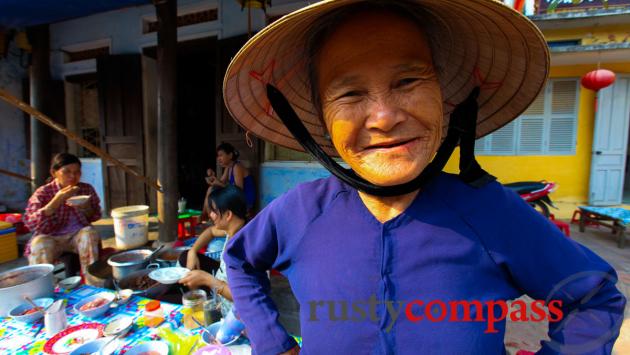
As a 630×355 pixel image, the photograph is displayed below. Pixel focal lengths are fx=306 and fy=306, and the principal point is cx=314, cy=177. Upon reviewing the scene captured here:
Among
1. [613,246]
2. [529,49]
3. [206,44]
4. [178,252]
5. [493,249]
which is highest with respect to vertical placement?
[206,44]

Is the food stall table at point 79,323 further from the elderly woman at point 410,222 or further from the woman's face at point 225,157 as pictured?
the woman's face at point 225,157

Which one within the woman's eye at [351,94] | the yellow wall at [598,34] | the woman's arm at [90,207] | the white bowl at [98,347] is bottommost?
the white bowl at [98,347]

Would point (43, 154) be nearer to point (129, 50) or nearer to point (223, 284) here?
point (129, 50)

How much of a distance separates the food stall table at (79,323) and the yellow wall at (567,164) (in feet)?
20.9

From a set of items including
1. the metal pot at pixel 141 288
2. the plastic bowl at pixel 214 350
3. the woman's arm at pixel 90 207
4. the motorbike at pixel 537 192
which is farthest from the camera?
the motorbike at pixel 537 192

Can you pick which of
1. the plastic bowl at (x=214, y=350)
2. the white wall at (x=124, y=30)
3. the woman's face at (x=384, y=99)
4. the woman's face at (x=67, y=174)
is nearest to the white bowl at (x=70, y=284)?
the plastic bowl at (x=214, y=350)

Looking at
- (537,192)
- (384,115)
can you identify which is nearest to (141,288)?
(384,115)

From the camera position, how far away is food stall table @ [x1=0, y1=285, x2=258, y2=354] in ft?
Answer: 4.97

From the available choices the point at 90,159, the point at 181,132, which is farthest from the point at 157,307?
the point at 181,132

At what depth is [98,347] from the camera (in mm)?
1506

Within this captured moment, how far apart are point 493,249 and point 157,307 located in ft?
6.00

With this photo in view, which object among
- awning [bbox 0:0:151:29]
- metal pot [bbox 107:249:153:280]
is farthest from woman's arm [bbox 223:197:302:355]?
awning [bbox 0:0:151:29]

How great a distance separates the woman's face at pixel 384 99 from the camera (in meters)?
0.81

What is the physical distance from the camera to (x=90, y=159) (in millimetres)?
7297
